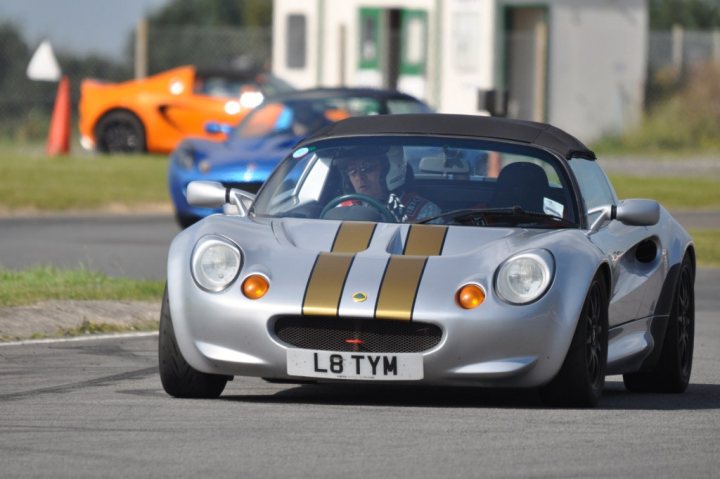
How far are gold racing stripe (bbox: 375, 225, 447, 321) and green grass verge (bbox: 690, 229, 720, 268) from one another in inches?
365

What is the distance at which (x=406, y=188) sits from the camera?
8.74 meters

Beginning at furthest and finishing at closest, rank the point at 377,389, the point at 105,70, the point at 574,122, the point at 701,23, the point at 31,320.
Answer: the point at 701,23
the point at 105,70
the point at 574,122
the point at 31,320
the point at 377,389

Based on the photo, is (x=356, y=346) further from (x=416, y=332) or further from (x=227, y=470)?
(x=227, y=470)

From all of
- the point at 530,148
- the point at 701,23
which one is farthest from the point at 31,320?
the point at 701,23

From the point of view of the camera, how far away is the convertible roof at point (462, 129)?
29.6 ft

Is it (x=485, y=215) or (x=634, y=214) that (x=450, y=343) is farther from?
(x=634, y=214)

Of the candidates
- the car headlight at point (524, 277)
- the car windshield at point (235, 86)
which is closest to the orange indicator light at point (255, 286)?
the car headlight at point (524, 277)

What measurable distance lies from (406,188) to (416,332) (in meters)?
1.29

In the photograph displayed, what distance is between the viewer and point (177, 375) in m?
8.00

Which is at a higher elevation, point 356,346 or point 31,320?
point 356,346

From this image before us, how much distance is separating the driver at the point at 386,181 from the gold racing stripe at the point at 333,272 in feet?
1.70

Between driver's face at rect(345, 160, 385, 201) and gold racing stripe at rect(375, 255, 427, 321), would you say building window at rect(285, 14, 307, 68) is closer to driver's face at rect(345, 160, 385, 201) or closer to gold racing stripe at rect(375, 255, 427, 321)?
driver's face at rect(345, 160, 385, 201)

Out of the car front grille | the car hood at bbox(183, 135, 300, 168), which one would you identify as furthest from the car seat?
the car hood at bbox(183, 135, 300, 168)

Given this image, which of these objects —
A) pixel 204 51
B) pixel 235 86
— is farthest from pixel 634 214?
pixel 204 51
